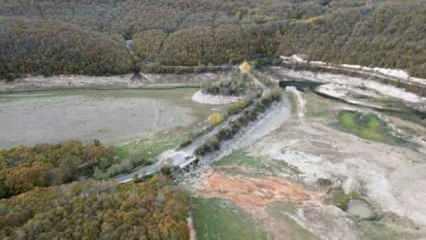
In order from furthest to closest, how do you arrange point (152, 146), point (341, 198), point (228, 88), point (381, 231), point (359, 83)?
point (359, 83) → point (228, 88) → point (152, 146) → point (341, 198) → point (381, 231)

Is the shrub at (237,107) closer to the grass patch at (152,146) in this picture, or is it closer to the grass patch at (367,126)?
the grass patch at (152,146)

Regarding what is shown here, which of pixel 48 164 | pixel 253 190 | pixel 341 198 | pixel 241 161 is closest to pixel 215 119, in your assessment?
pixel 241 161

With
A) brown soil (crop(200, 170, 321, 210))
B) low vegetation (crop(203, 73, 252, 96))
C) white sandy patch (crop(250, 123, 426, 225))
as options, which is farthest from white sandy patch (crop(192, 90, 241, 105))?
brown soil (crop(200, 170, 321, 210))

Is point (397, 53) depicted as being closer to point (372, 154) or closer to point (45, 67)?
point (372, 154)

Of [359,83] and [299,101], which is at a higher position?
[359,83]

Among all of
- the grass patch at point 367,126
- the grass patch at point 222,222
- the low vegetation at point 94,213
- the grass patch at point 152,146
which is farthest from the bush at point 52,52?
the low vegetation at point 94,213

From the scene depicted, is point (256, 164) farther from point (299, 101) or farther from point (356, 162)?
point (299, 101)

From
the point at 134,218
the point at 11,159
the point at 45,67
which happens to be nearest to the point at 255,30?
the point at 45,67

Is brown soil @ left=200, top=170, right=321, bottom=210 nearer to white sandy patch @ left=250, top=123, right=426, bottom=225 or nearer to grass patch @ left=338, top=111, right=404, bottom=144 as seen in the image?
white sandy patch @ left=250, top=123, right=426, bottom=225
